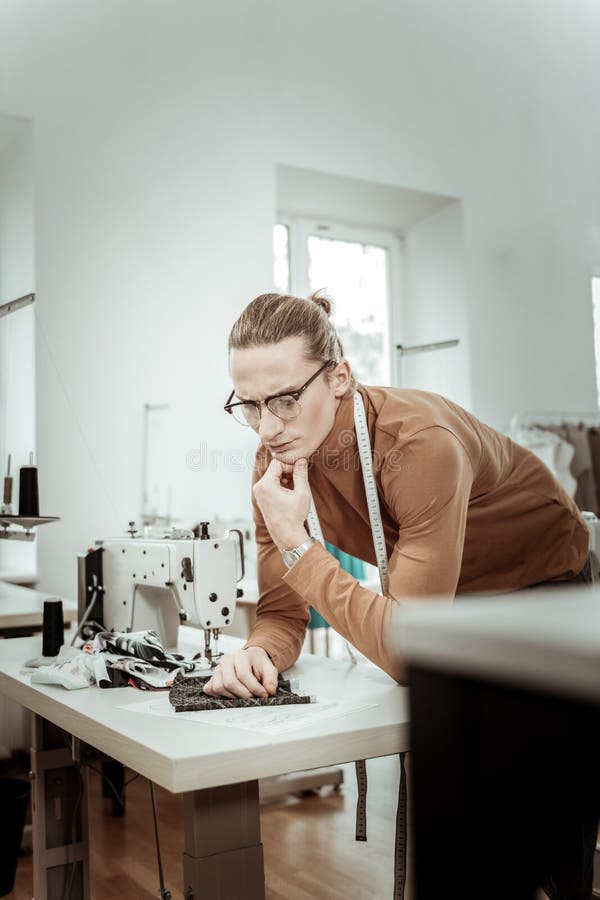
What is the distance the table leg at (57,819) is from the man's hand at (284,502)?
2.47 ft

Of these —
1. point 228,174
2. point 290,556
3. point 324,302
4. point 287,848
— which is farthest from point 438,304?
point 290,556

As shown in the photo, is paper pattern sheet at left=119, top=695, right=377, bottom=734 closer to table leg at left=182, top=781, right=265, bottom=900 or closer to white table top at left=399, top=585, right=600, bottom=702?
table leg at left=182, top=781, right=265, bottom=900

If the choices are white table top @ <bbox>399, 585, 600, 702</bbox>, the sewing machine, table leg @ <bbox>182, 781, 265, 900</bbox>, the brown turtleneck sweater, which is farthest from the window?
white table top @ <bbox>399, 585, 600, 702</bbox>

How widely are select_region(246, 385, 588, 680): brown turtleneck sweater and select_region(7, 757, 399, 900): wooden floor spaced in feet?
3.48

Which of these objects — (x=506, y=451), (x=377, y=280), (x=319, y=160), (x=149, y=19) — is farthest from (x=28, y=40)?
(x=506, y=451)

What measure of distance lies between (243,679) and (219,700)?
0.06m

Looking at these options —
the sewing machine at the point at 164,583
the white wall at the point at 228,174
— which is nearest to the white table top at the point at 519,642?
the sewing machine at the point at 164,583

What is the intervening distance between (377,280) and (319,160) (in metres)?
1.04

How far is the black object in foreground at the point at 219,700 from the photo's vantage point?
1.37 m

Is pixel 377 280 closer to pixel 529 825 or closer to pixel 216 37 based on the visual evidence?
pixel 216 37

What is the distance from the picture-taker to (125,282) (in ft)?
13.7

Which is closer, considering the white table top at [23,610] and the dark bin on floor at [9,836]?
the dark bin on floor at [9,836]

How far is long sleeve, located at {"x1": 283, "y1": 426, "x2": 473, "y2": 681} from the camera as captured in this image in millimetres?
1377

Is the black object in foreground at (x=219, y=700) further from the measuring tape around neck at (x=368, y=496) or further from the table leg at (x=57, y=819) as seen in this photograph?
the table leg at (x=57, y=819)
